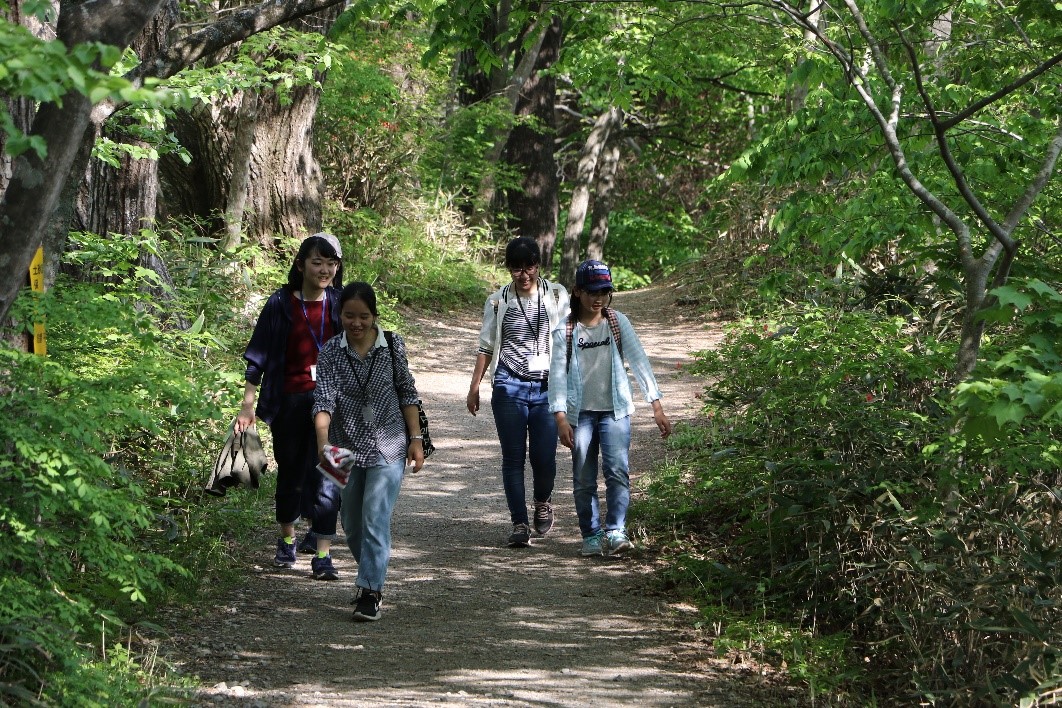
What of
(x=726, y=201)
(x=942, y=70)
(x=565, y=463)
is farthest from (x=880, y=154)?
(x=726, y=201)

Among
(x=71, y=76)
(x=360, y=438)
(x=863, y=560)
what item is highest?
(x=71, y=76)

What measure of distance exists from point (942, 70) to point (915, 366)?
2.78 meters

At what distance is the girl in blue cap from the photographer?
709cm

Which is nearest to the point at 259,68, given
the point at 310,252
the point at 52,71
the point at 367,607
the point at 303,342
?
the point at 310,252

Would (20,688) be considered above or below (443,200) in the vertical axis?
below

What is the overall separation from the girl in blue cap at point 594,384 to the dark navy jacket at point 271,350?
4.79 feet

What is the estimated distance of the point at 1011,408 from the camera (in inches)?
130

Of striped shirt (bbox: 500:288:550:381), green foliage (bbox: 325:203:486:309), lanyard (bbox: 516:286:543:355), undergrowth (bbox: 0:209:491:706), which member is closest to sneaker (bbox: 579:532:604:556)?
striped shirt (bbox: 500:288:550:381)

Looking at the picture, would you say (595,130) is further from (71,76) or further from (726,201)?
(71,76)

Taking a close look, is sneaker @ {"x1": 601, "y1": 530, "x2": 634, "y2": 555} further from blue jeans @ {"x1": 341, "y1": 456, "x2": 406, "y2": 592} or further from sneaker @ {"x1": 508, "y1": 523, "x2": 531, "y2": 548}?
blue jeans @ {"x1": 341, "y1": 456, "x2": 406, "y2": 592}

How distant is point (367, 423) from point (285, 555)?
1.39 metres

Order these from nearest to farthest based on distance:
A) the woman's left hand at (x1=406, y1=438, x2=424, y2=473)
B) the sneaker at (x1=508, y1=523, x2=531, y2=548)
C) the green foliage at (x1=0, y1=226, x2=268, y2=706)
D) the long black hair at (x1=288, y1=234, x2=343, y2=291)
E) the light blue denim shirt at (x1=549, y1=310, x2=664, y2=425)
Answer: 1. the green foliage at (x1=0, y1=226, x2=268, y2=706)
2. the woman's left hand at (x1=406, y1=438, x2=424, y2=473)
3. the long black hair at (x1=288, y1=234, x2=343, y2=291)
4. the light blue denim shirt at (x1=549, y1=310, x2=664, y2=425)
5. the sneaker at (x1=508, y1=523, x2=531, y2=548)

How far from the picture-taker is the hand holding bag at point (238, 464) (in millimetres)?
6258

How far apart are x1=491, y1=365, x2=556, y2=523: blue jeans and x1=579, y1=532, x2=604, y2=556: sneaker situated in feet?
1.46
